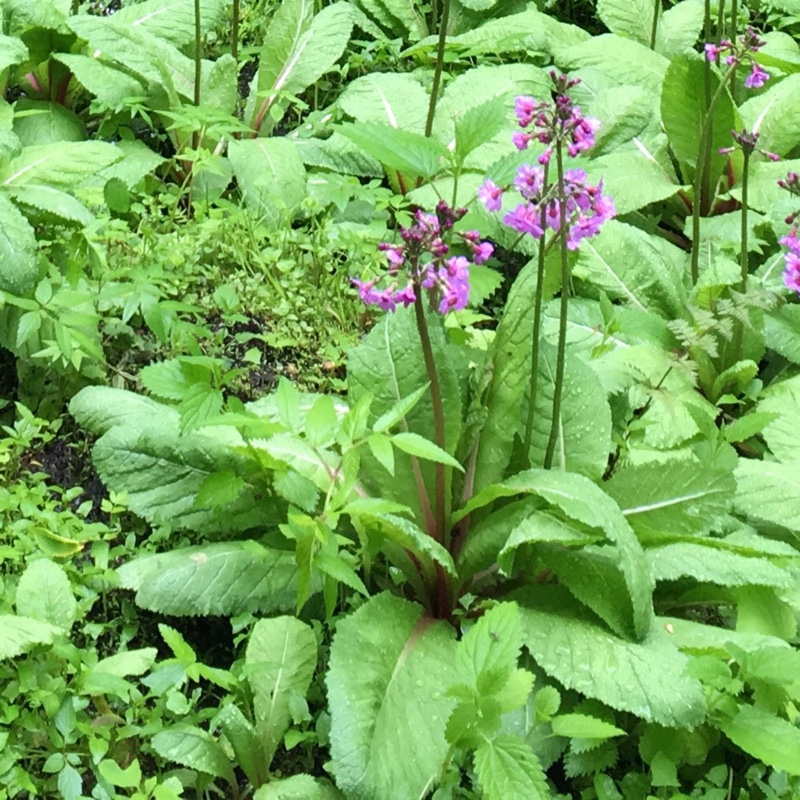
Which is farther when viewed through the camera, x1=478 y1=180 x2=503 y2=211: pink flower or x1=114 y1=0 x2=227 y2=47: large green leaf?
x1=114 y1=0 x2=227 y2=47: large green leaf

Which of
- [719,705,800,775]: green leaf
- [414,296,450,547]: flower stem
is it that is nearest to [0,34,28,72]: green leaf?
[414,296,450,547]: flower stem

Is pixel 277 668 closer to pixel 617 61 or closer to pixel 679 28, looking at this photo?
pixel 617 61

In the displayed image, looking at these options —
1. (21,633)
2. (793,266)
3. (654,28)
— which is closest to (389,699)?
(21,633)

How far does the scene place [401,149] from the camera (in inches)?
82.6

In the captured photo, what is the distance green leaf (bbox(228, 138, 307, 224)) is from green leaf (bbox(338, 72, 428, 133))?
0.39 meters

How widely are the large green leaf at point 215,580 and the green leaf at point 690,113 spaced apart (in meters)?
2.35

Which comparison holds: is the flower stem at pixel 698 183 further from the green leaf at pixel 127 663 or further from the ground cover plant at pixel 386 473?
the green leaf at pixel 127 663

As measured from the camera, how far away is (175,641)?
192cm

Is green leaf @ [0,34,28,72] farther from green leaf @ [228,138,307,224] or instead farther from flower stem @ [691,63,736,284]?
flower stem @ [691,63,736,284]

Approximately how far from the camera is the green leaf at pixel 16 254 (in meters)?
2.51

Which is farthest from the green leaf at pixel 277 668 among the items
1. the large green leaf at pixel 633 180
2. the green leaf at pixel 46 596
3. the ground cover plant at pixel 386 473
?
the large green leaf at pixel 633 180

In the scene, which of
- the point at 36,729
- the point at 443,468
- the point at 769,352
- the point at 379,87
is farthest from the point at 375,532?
the point at 379,87

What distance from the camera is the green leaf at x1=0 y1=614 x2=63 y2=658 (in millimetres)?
1826

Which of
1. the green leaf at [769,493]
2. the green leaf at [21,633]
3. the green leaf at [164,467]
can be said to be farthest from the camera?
the green leaf at [769,493]
